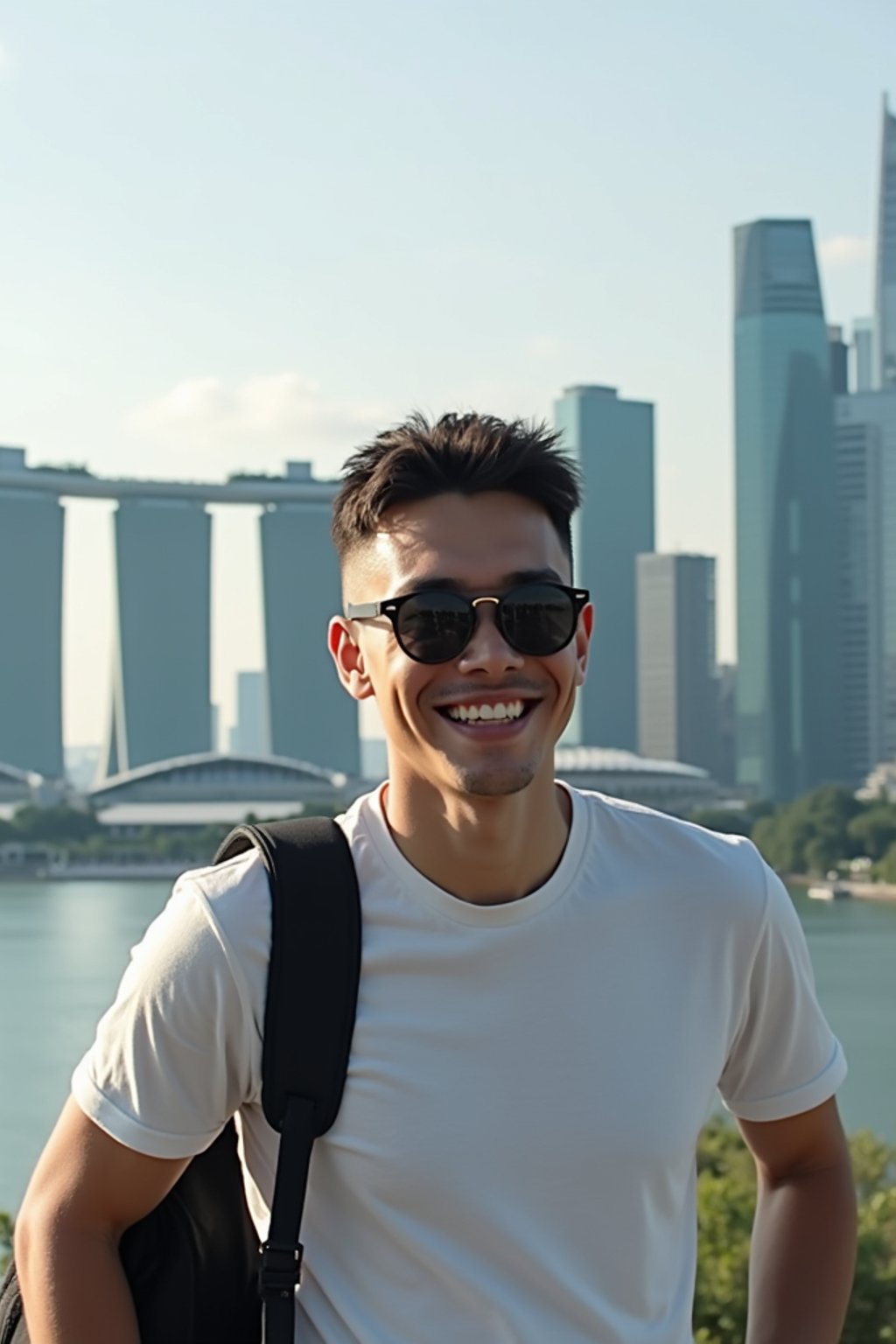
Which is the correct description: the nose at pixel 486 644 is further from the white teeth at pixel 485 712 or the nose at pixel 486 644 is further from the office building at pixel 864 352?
the office building at pixel 864 352

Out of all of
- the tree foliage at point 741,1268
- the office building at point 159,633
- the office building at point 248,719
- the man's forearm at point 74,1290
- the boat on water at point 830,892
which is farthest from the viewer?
the office building at point 248,719

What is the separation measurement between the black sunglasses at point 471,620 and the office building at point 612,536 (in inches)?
2267

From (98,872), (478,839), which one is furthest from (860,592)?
(478,839)

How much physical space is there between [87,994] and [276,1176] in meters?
16.6

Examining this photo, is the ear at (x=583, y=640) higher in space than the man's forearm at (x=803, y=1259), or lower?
higher

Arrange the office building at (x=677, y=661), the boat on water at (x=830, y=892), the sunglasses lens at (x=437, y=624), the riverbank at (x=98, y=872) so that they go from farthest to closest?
1. the office building at (x=677, y=661)
2. the riverbank at (x=98, y=872)
3. the boat on water at (x=830, y=892)
4. the sunglasses lens at (x=437, y=624)

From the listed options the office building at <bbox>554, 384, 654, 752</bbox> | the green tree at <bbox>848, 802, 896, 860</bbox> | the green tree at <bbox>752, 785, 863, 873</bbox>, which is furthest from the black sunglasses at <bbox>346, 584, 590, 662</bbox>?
the office building at <bbox>554, 384, 654, 752</bbox>

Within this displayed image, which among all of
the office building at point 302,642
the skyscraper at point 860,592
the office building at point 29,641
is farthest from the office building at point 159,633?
the skyscraper at point 860,592

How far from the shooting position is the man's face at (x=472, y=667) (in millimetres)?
1053

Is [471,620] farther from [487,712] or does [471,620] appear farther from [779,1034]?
[779,1034]

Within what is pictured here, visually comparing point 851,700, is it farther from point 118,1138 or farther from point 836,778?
point 118,1138

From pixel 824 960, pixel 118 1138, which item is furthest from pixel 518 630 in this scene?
pixel 824 960

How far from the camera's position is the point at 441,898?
1.04 m

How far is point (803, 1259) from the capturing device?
1.09 m
